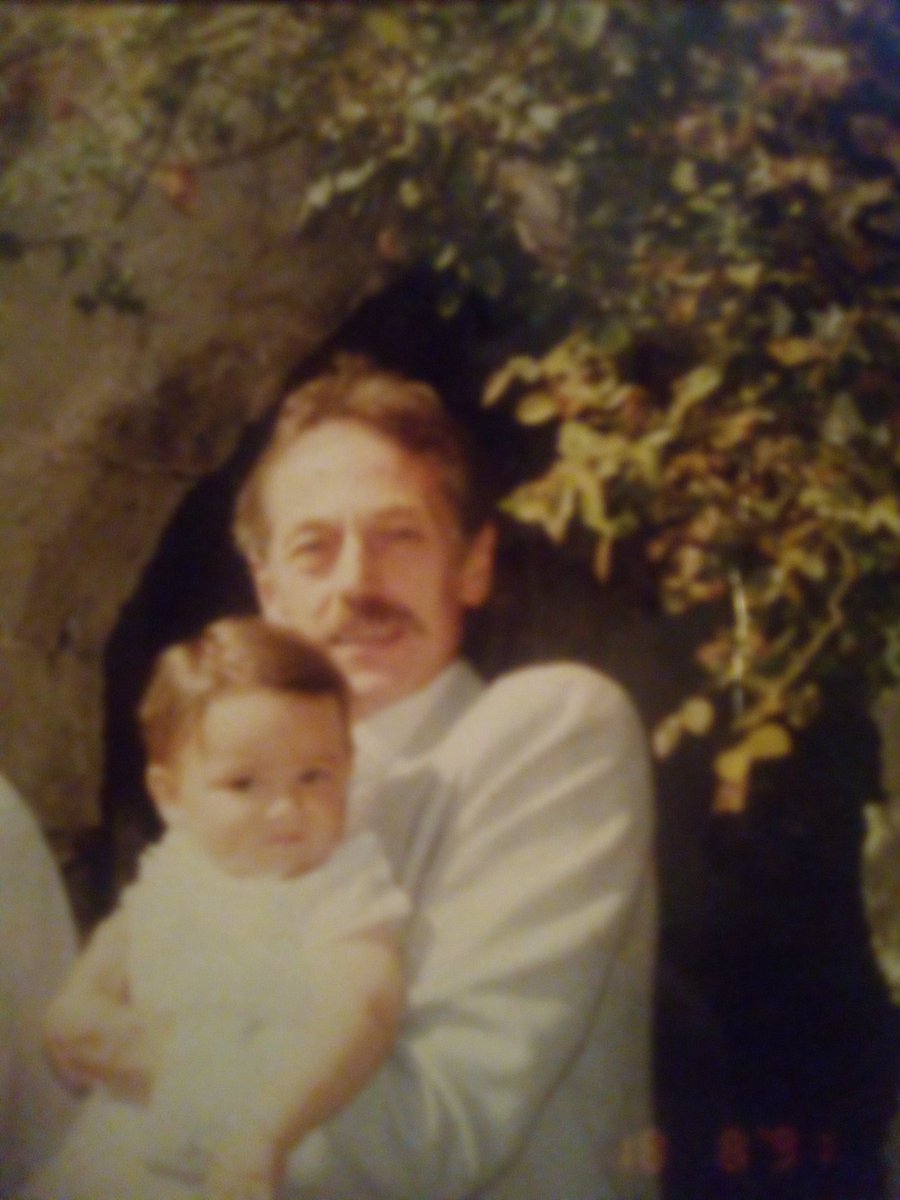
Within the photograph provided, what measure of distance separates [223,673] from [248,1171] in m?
0.41

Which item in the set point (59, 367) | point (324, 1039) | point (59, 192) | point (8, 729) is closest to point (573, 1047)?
point (324, 1039)

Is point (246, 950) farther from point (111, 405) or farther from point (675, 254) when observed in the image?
point (675, 254)

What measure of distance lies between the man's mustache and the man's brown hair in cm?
10

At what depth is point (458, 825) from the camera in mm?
1548

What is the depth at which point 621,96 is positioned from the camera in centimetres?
155

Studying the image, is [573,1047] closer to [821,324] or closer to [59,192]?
[821,324]

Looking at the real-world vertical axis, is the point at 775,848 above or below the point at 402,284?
below

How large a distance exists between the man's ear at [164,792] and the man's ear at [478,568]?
304mm

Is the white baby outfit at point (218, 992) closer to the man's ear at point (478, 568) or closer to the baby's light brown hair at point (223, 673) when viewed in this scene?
the baby's light brown hair at point (223, 673)

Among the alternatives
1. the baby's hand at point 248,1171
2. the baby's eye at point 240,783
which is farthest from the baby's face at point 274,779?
the baby's hand at point 248,1171

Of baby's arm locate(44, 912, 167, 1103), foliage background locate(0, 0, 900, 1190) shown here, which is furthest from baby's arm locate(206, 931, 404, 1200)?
foliage background locate(0, 0, 900, 1190)

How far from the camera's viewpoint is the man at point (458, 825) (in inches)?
58.7

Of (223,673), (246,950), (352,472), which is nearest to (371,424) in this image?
(352,472)

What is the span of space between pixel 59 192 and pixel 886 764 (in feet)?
3.03
